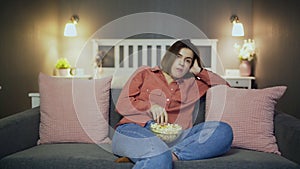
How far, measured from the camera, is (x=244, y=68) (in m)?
4.50

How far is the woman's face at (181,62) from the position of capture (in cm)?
230

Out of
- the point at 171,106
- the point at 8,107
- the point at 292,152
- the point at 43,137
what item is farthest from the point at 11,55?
the point at 292,152

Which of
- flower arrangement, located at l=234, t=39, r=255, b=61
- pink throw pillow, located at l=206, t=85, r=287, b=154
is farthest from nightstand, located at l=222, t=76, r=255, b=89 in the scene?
pink throw pillow, located at l=206, t=85, r=287, b=154

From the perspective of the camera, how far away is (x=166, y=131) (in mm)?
2031

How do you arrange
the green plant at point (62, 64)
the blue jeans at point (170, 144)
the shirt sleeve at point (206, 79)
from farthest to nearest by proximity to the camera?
the green plant at point (62, 64) → the shirt sleeve at point (206, 79) → the blue jeans at point (170, 144)

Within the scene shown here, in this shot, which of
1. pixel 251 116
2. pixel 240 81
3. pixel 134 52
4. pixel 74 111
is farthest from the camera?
pixel 134 52

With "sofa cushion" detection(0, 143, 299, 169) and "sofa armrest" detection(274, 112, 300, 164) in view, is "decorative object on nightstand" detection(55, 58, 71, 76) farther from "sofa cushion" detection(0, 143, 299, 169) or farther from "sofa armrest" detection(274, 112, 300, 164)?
"sofa armrest" detection(274, 112, 300, 164)

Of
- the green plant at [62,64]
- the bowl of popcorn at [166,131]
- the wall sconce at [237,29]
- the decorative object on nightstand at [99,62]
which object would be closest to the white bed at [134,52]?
the decorative object on nightstand at [99,62]

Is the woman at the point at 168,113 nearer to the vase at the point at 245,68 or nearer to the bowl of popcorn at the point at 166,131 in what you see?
the bowl of popcorn at the point at 166,131

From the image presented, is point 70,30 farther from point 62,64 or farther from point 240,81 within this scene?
point 240,81

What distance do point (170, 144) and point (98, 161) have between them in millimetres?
407

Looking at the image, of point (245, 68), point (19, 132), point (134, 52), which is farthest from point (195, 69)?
point (134, 52)

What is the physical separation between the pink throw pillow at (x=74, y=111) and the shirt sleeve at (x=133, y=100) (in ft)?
0.46

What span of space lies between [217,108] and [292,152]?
19.4 inches
